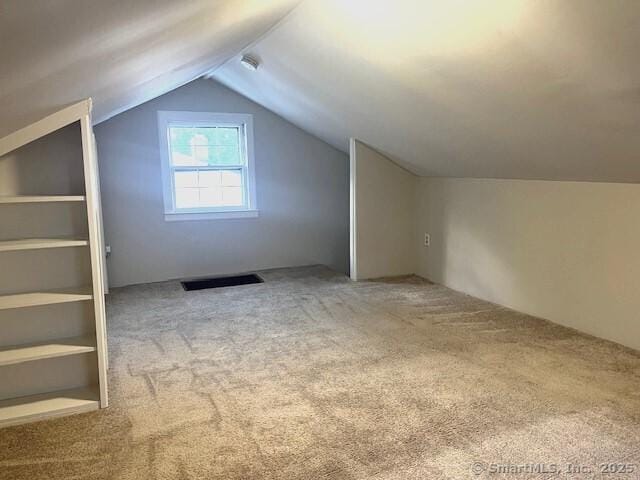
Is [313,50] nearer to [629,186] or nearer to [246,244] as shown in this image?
[629,186]

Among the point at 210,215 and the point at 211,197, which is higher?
the point at 211,197

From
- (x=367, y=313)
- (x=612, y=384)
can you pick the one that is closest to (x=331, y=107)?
(x=367, y=313)

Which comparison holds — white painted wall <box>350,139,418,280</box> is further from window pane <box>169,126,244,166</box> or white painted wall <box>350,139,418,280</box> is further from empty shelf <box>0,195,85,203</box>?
empty shelf <box>0,195,85,203</box>

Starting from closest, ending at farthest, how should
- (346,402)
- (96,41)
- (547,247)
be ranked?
1. (96,41)
2. (346,402)
3. (547,247)

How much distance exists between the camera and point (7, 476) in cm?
192

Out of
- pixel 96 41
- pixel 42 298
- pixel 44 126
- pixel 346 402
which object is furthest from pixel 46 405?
pixel 96 41

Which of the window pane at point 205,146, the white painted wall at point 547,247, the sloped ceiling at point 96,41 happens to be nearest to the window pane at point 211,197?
the window pane at point 205,146

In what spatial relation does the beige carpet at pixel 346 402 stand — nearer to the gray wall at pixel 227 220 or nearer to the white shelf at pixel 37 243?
the white shelf at pixel 37 243

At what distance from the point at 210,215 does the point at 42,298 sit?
122 inches

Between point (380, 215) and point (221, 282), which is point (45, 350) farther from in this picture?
point (380, 215)

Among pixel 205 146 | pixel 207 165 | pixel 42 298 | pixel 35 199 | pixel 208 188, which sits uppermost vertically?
pixel 205 146

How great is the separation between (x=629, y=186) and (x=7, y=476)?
3.67 m

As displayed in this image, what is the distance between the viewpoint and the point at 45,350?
2.36m

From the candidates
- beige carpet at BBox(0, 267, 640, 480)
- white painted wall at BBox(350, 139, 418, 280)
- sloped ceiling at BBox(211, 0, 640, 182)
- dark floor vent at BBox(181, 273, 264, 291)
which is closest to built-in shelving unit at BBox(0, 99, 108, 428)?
beige carpet at BBox(0, 267, 640, 480)
